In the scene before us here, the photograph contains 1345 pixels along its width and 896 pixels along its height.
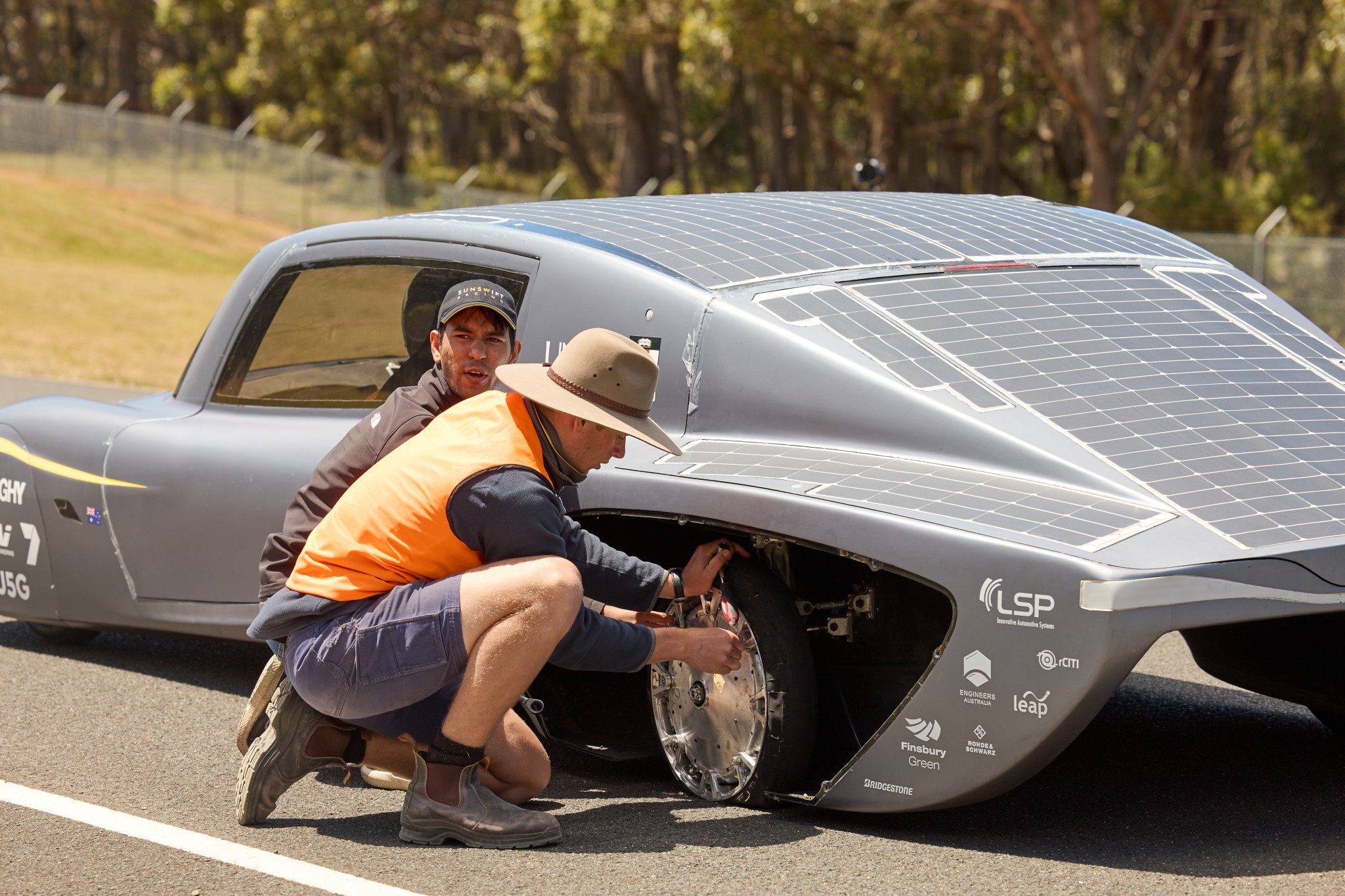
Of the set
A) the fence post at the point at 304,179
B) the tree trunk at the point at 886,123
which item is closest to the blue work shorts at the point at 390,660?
the tree trunk at the point at 886,123

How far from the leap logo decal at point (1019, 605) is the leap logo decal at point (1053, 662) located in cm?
6

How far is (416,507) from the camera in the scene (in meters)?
3.96

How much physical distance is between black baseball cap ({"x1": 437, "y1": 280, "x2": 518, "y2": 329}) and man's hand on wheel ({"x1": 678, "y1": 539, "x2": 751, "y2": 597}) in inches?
35.4

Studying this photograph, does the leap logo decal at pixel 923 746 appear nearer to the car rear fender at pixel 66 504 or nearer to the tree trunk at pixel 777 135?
the car rear fender at pixel 66 504

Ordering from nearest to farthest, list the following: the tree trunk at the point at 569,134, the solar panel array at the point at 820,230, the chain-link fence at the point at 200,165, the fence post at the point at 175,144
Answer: the solar panel array at the point at 820,230
the chain-link fence at the point at 200,165
the fence post at the point at 175,144
the tree trunk at the point at 569,134

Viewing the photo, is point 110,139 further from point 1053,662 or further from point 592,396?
point 1053,662

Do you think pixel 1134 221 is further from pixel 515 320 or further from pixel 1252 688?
pixel 515 320

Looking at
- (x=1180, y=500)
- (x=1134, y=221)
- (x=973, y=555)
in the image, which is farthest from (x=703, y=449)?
(x=1134, y=221)

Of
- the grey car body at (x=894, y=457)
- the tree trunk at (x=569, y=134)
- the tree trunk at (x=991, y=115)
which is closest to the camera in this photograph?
the grey car body at (x=894, y=457)

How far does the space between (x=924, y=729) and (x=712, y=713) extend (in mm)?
664

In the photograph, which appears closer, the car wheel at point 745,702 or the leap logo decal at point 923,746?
the leap logo decal at point 923,746

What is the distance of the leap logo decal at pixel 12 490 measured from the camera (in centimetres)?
591

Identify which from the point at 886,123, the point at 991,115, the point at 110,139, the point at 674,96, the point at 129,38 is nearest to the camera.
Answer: the point at 886,123

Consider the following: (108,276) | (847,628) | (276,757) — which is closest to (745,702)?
(847,628)
